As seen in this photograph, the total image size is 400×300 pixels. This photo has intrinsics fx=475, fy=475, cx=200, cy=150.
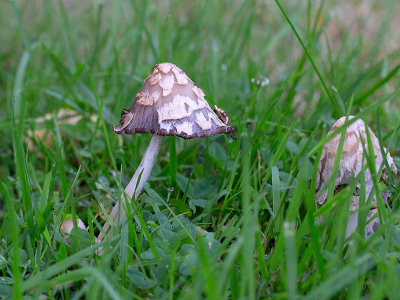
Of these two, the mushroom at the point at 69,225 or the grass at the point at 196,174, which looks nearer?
the grass at the point at 196,174

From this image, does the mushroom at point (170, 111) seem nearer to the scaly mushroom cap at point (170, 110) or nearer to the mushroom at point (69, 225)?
the scaly mushroom cap at point (170, 110)

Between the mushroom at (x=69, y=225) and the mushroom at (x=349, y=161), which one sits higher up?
the mushroom at (x=349, y=161)

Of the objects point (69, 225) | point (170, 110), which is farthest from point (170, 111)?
point (69, 225)

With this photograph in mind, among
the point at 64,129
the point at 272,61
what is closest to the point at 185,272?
the point at 64,129

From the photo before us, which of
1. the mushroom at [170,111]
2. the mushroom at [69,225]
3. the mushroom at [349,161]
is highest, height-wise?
the mushroom at [170,111]

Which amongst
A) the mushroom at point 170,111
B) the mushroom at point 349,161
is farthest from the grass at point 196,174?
the mushroom at point 170,111

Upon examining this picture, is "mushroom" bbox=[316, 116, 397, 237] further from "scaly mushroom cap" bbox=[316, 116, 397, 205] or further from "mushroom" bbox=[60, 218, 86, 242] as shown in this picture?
"mushroom" bbox=[60, 218, 86, 242]

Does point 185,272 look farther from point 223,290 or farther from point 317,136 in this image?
point 317,136
